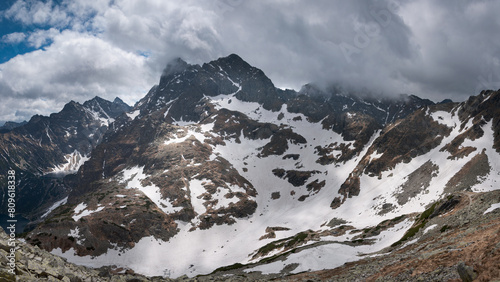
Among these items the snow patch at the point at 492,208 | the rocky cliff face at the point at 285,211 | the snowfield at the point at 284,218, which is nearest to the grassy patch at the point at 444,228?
the snow patch at the point at 492,208

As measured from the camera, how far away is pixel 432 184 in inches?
5167

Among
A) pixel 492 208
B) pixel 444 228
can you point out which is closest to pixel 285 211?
pixel 444 228

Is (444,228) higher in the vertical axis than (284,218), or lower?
lower

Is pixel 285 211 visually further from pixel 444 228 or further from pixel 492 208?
pixel 492 208

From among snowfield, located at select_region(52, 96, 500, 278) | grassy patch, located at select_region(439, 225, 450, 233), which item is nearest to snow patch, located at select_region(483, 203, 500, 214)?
grassy patch, located at select_region(439, 225, 450, 233)

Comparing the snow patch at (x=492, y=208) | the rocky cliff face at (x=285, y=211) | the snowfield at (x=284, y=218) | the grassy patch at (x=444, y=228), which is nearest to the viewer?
the snow patch at (x=492, y=208)

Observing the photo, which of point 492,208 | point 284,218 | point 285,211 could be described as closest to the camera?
point 492,208

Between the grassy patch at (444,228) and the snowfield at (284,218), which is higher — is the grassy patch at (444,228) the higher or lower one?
the lower one

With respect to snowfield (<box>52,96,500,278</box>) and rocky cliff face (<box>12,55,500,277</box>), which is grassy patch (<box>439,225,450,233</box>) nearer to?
snowfield (<box>52,96,500,278</box>)

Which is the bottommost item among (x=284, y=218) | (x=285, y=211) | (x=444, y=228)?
(x=444, y=228)

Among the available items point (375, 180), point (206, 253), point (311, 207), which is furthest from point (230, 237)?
point (375, 180)

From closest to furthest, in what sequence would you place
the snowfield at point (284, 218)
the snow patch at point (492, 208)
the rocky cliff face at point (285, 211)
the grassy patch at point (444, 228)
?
the snow patch at point (492, 208) < the grassy patch at point (444, 228) < the rocky cliff face at point (285, 211) < the snowfield at point (284, 218)

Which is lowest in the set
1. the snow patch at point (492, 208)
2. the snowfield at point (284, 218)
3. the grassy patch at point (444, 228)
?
the grassy patch at point (444, 228)

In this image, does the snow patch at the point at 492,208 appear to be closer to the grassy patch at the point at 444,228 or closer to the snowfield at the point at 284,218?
the grassy patch at the point at 444,228
